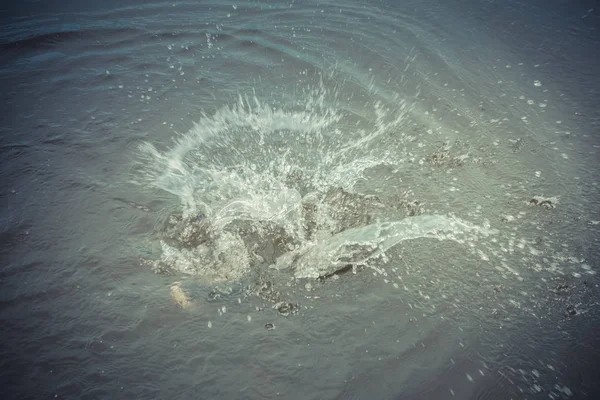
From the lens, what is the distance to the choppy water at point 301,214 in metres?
2.91

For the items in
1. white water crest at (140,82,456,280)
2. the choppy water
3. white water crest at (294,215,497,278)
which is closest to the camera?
the choppy water

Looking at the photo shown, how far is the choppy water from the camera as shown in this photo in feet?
9.56

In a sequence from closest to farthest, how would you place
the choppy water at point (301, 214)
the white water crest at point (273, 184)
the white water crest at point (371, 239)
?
the choppy water at point (301, 214)
the white water crest at point (371, 239)
the white water crest at point (273, 184)

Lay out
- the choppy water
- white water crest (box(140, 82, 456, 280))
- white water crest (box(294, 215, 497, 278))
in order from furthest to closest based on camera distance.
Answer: white water crest (box(140, 82, 456, 280)) → white water crest (box(294, 215, 497, 278)) → the choppy water

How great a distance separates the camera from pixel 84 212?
412cm

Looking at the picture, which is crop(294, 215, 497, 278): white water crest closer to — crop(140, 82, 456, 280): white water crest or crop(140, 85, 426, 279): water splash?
crop(140, 82, 456, 280): white water crest

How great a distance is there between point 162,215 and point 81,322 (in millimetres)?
1326

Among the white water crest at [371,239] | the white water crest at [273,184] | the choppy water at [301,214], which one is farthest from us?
the white water crest at [273,184]

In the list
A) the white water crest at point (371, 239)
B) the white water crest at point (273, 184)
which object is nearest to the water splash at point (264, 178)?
the white water crest at point (273, 184)

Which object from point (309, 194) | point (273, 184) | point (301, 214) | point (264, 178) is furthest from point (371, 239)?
point (264, 178)

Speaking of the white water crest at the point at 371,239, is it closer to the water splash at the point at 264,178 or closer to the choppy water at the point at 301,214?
the choppy water at the point at 301,214

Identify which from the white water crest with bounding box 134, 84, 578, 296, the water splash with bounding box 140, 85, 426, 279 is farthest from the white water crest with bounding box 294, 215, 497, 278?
the water splash with bounding box 140, 85, 426, 279

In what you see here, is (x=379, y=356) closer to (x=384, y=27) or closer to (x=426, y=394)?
(x=426, y=394)

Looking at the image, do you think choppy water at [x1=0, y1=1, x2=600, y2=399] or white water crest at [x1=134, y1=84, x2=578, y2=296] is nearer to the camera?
choppy water at [x1=0, y1=1, x2=600, y2=399]
